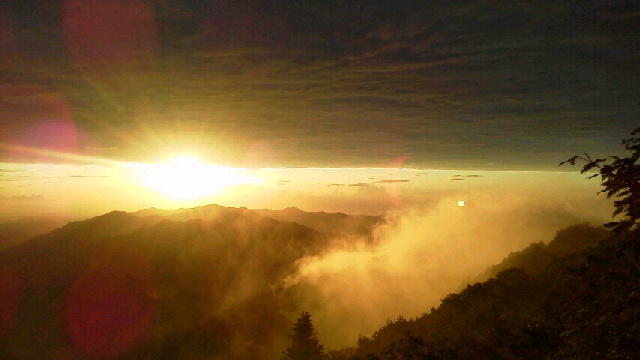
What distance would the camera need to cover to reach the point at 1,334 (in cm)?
19162

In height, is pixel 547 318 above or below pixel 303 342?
above

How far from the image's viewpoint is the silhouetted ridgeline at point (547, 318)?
6516 mm

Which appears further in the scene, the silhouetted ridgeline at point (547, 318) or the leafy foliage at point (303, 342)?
the leafy foliage at point (303, 342)

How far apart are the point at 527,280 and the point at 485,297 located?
11.8 ft

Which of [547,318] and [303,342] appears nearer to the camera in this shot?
[547,318]

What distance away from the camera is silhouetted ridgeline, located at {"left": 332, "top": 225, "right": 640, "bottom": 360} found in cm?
652

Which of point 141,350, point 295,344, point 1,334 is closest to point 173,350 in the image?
point 141,350

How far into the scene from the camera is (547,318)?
13852mm

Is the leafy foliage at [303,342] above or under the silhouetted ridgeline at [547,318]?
under

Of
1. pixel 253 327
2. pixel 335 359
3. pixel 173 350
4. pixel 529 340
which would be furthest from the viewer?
pixel 253 327

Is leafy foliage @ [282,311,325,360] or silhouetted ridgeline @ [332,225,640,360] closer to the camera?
silhouetted ridgeline @ [332,225,640,360]

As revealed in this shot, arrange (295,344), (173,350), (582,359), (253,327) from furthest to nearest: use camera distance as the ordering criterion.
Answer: (253,327), (173,350), (295,344), (582,359)

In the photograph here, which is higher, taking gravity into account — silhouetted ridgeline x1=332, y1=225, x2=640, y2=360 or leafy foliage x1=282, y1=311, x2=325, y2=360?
silhouetted ridgeline x1=332, y1=225, x2=640, y2=360

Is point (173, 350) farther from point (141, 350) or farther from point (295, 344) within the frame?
point (295, 344)
